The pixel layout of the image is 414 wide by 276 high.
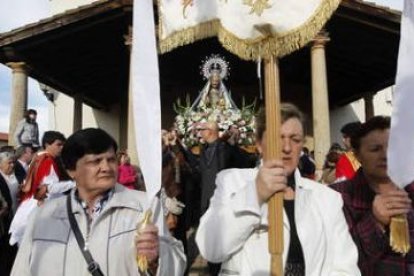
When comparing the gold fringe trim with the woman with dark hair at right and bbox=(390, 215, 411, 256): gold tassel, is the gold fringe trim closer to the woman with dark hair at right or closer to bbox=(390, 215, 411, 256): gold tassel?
the woman with dark hair at right

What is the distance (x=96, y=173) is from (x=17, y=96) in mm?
11025

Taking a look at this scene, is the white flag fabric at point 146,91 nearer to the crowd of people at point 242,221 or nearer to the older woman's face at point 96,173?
the crowd of people at point 242,221

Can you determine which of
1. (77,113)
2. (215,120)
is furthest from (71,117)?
(215,120)

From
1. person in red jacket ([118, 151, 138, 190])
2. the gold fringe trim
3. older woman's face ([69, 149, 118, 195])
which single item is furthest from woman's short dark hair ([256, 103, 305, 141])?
person in red jacket ([118, 151, 138, 190])

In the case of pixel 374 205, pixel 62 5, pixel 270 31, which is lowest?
pixel 374 205

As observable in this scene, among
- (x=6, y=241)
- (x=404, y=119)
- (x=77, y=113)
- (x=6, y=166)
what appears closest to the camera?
(x=404, y=119)

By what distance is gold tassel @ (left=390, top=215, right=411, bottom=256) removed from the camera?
2227 millimetres

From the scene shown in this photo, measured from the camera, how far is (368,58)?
13938 mm

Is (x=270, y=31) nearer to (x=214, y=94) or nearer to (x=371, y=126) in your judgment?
(x=371, y=126)

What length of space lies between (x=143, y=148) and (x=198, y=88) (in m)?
15.5

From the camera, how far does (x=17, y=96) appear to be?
42.5 ft

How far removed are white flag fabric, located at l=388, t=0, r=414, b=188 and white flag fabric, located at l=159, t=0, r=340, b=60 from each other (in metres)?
0.31

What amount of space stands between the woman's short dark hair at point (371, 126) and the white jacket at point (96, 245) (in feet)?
3.69

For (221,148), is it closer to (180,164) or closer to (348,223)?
(180,164)
